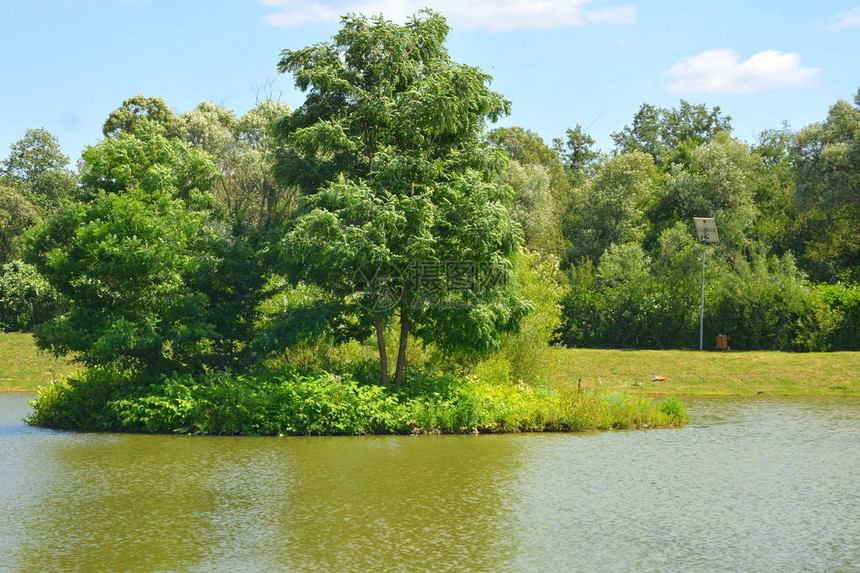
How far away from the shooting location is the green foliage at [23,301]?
46938 millimetres

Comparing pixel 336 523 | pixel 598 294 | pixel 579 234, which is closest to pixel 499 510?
pixel 336 523

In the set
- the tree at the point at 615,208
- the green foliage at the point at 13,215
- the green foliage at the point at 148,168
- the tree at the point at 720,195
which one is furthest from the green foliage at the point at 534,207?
the green foliage at the point at 148,168

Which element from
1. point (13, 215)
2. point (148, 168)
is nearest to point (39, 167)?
point (13, 215)

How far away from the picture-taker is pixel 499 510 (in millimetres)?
14734

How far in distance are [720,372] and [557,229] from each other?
29513mm

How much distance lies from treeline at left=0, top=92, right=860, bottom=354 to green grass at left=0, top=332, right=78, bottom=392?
592 centimetres

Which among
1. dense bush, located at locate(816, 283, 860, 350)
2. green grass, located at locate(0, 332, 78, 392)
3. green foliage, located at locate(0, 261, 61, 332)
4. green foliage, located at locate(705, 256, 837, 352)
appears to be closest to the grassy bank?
green grass, located at locate(0, 332, 78, 392)

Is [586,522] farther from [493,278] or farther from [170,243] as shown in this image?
[170,243]

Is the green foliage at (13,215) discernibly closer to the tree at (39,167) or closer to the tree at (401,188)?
the tree at (39,167)

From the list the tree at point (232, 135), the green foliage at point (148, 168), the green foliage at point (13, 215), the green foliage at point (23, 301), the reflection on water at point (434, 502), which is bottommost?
the reflection on water at point (434, 502)

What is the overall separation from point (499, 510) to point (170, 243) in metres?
14.0

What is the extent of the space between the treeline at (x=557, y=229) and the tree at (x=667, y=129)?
1.65 feet

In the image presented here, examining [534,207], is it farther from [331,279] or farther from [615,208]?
[331,279]

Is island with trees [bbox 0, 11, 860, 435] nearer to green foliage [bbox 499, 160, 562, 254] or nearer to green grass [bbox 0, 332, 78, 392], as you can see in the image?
green grass [bbox 0, 332, 78, 392]
